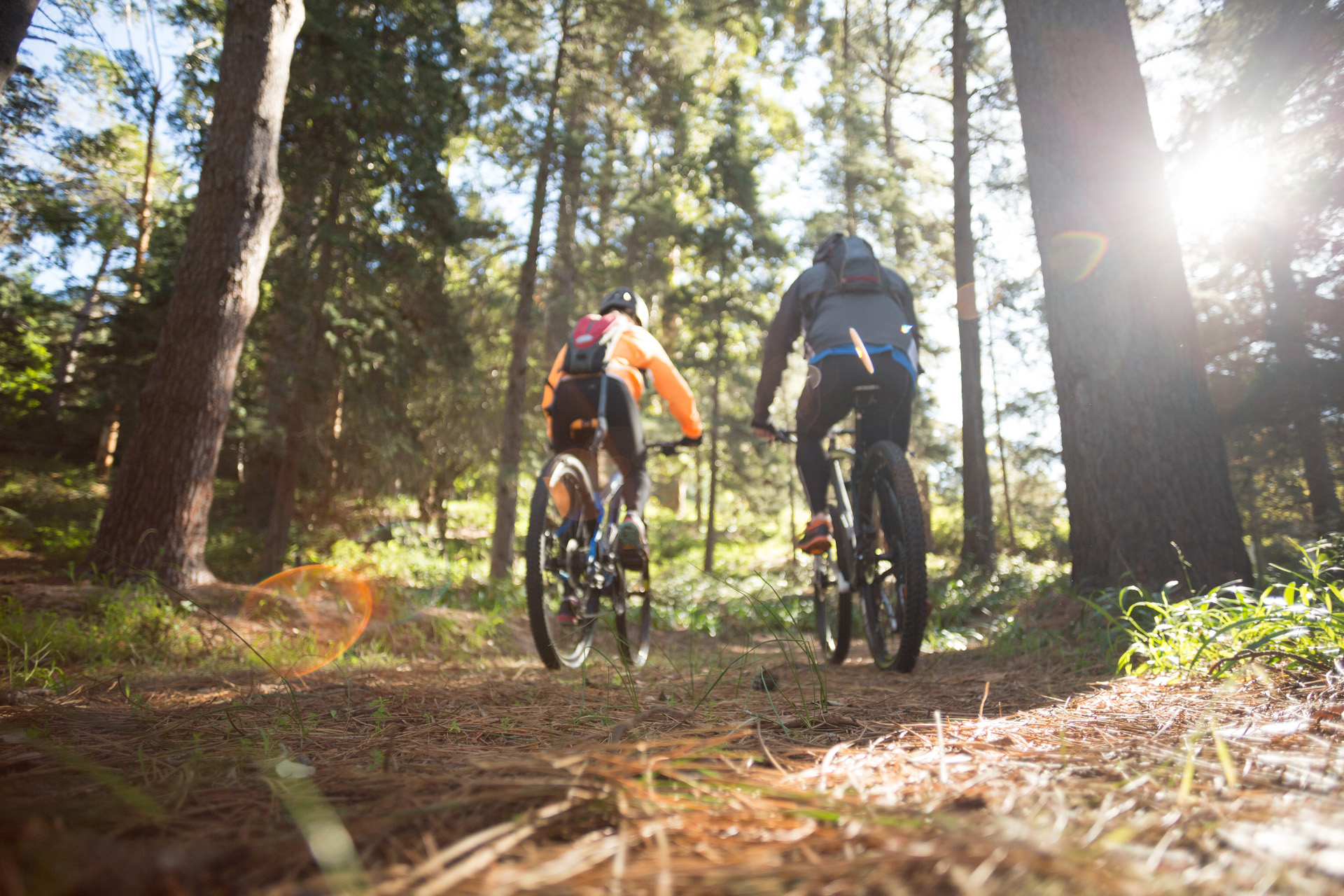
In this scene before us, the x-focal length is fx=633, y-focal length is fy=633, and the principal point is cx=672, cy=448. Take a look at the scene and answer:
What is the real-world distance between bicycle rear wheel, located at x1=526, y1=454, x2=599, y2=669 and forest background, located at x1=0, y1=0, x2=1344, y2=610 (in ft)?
10.4

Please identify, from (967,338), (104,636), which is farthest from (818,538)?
(967,338)

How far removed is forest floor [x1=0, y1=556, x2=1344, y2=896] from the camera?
564 mm

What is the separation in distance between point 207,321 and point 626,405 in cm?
303

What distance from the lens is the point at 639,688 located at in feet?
7.61

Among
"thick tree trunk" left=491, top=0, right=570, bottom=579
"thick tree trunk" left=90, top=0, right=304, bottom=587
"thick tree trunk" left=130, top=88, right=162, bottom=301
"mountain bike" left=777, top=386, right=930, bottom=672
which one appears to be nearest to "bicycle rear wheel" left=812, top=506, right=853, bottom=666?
"mountain bike" left=777, top=386, right=930, bottom=672

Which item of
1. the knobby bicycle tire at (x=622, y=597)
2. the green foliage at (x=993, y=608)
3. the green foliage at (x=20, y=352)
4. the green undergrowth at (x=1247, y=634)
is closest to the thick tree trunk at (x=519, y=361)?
the knobby bicycle tire at (x=622, y=597)

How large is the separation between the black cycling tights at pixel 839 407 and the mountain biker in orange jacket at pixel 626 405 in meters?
0.64

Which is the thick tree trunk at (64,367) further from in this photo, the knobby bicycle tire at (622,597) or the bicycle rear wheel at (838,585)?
the bicycle rear wheel at (838,585)

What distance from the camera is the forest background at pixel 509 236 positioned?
7621 mm

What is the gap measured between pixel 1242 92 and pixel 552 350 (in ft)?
34.9

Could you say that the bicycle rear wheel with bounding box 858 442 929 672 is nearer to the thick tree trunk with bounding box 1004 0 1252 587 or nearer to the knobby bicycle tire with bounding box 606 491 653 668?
the thick tree trunk with bounding box 1004 0 1252 587

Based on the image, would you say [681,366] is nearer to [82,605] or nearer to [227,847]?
[82,605]

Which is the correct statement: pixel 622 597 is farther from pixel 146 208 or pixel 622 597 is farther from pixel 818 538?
pixel 146 208

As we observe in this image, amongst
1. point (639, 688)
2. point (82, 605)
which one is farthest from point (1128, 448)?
point (82, 605)
